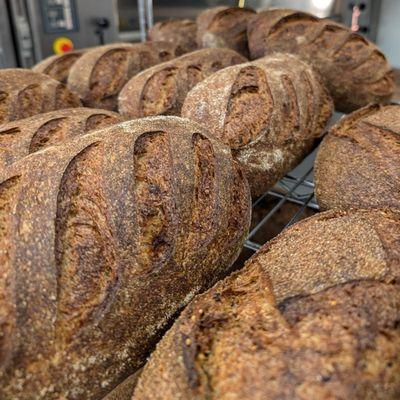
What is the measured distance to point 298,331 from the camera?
0.77 meters

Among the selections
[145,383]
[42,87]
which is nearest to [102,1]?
[42,87]

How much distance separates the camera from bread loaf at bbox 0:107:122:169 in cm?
129

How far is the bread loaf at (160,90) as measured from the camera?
170cm

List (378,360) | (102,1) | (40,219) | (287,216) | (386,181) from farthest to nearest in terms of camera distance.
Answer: (102,1)
(287,216)
(386,181)
(40,219)
(378,360)

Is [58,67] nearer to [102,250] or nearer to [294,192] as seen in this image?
[294,192]

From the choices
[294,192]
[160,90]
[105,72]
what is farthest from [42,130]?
[294,192]

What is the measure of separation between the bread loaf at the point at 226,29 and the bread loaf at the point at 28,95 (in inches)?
36.7

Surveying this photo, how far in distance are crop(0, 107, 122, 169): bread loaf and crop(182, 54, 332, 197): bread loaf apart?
0.35 m

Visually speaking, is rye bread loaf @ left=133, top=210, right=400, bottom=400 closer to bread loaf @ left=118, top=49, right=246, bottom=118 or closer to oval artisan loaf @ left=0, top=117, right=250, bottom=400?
oval artisan loaf @ left=0, top=117, right=250, bottom=400

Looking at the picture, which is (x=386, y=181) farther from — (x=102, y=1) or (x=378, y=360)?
(x=102, y=1)

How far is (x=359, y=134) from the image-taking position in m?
1.42

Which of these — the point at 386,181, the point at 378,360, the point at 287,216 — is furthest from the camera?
the point at 287,216

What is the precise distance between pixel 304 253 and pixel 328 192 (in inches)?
18.4

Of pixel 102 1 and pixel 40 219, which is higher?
pixel 102 1
